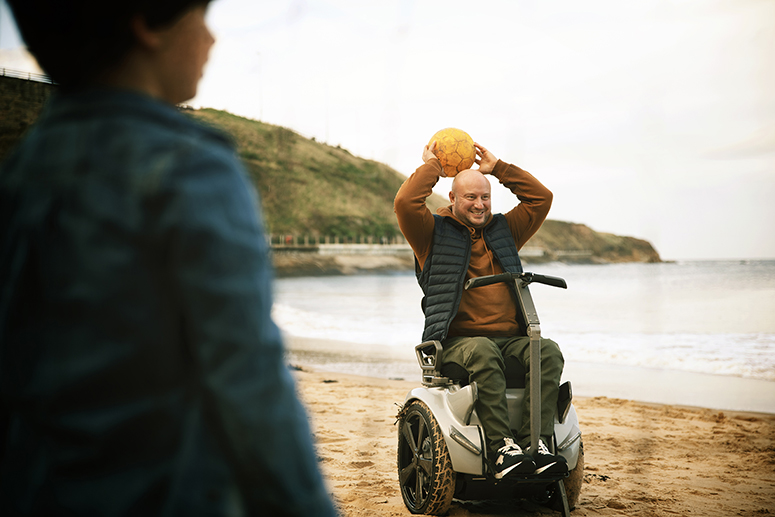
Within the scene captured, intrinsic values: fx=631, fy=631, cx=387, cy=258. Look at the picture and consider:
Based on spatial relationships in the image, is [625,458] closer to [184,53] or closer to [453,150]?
[453,150]

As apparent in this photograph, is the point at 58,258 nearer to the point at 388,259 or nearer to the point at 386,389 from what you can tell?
the point at 386,389

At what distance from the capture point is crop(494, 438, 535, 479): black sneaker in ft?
11.2

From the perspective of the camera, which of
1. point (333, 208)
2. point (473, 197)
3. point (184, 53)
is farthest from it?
point (333, 208)

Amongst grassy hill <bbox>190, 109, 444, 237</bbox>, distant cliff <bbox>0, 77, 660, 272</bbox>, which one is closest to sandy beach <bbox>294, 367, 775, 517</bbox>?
distant cliff <bbox>0, 77, 660, 272</bbox>

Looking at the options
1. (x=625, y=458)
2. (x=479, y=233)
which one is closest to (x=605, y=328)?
(x=625, y=458)

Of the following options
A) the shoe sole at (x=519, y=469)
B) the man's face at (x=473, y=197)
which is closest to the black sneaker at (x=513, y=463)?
the shoe sole at (x=519, y=469)

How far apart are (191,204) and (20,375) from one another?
1.00 ft

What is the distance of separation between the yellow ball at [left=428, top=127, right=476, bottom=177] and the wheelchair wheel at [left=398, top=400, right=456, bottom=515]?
5.22 ft

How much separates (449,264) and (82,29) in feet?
10.7

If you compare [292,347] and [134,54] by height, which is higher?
[134,54]

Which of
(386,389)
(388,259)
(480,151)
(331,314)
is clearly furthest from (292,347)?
(388,259)

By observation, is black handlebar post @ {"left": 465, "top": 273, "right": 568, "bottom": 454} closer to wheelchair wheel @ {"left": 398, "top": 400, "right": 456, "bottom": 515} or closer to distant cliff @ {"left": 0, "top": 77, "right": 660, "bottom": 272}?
wheelchair wheel @ {"left": 398, "top": 400, "right": 456, "bottom": 515}

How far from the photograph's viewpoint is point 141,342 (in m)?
0.77

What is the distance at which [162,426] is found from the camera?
0.79 metres
